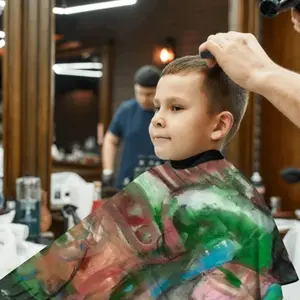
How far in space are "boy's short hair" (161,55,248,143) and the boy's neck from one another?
0.21ft

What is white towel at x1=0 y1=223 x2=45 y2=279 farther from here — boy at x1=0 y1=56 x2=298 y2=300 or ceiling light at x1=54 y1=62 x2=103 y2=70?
ceiling light at x1=54 y1=62 x2=103 y2=70

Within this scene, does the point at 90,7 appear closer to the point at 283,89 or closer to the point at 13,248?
the point at 13,248

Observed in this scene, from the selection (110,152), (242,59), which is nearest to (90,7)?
(110,152)

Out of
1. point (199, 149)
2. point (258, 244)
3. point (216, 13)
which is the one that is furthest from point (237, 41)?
point (216, 13)

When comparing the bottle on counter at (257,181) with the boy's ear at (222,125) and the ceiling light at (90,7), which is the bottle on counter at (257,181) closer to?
the ceiling light at (90,7)

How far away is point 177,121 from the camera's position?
96cm

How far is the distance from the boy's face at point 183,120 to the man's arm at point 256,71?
0.08 m

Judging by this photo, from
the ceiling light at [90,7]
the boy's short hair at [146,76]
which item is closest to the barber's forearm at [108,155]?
the boy's short hair at [146,76]

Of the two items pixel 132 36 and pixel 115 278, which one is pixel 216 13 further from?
pixel 115 278

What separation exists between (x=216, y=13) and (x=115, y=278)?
1.73 m

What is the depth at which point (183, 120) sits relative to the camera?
3.13 feet

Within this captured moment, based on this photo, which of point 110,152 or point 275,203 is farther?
point 275,203

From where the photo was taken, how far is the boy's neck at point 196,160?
0.97 meters

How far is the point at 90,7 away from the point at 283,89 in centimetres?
159
